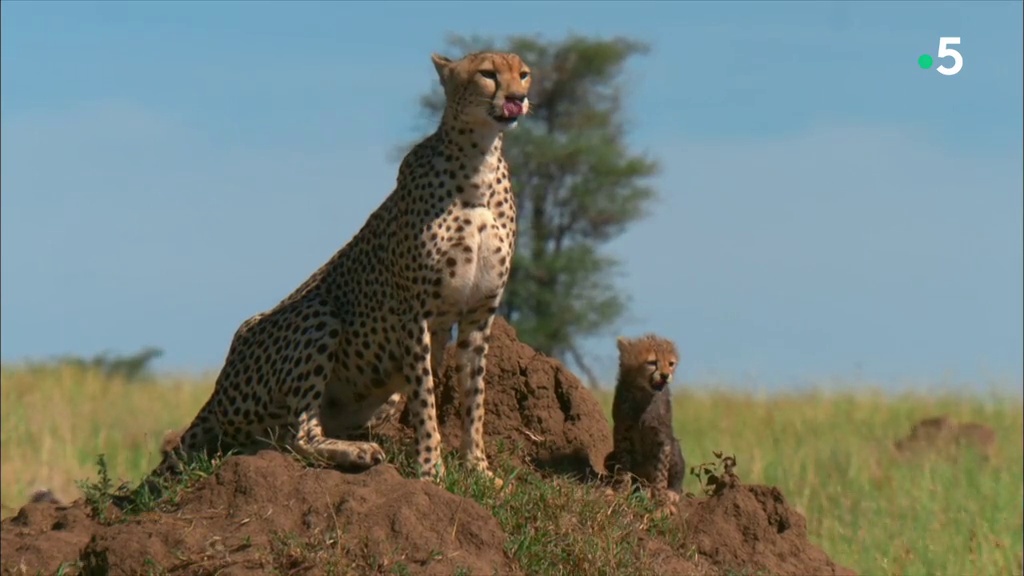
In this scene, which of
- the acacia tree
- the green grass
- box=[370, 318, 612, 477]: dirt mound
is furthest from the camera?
the acacia tree

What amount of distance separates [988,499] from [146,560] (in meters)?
6.17

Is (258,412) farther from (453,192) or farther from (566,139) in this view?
(566,139)

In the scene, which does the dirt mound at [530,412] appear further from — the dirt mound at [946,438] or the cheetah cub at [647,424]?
the dirt mound at [946,438]

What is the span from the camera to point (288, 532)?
5.25m

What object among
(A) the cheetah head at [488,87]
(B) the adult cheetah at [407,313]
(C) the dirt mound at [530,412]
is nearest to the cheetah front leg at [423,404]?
(B) the adult cheetah at [407,313]

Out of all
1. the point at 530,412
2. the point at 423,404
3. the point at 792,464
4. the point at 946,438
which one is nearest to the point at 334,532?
the point at 423,404

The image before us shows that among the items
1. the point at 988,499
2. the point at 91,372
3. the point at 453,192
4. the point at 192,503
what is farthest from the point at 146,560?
the point at 91,372

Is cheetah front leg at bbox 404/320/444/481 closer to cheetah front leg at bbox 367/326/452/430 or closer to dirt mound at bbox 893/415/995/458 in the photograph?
cheetah front leg at bbox 367/326/452/430

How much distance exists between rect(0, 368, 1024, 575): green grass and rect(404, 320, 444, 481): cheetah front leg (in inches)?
5.8

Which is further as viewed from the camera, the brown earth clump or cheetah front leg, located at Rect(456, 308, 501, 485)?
cheetah front leg, located at Rect(456, 308, 501, 485)

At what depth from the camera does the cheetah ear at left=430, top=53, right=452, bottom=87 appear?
6.02m

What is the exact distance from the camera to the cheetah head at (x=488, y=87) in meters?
5.84

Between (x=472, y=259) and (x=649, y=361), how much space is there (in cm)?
100

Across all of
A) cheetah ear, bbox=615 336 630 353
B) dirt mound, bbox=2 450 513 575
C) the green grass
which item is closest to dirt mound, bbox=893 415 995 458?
the green grass
